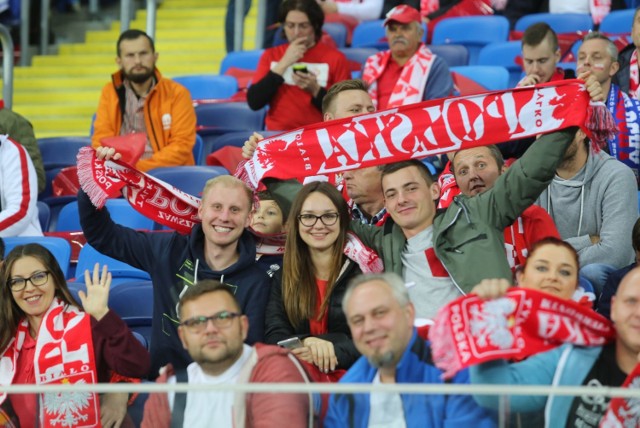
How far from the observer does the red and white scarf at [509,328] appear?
363 centimetres

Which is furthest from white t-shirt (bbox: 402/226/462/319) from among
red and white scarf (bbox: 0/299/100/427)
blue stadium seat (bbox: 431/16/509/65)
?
blue stadium seat (bbox: 431/16/509/65)

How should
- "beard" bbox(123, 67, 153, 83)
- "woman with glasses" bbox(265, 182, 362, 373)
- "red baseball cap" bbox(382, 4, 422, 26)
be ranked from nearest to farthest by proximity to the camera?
"woman with glasses" bbox(265, 182, 362, 373) → "red baseball cap" bbox(382, 4, 422, 26) → "beard" bbox(123, 67, 153, 83)

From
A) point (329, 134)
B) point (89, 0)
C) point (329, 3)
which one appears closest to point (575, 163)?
point (329, 134)

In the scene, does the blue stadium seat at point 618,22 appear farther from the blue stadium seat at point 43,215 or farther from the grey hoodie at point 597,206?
the blue stadium seat at point 43,215

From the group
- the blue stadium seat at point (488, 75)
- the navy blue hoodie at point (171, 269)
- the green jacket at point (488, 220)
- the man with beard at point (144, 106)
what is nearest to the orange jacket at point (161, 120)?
the man with beard at point (144, 106)

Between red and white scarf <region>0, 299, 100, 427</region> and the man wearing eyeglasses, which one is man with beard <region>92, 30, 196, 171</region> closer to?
red and white scarf <region>0, 299, 100, 427</region>

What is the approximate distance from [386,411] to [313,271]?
133 cm

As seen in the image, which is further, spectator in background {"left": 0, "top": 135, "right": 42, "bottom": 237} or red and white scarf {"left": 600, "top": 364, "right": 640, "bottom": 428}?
spectator in background {"left": 0, "top": 135, "right": 42, "bottom": 237}

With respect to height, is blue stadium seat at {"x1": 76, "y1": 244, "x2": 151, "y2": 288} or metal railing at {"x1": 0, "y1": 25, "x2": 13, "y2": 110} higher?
metal railing at {"x1": 0, "y1": 25, "x2": 13, "y2": 110}

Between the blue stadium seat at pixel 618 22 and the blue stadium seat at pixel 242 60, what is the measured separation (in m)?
2.17

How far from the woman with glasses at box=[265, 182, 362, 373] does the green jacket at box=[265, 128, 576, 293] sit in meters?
0.18

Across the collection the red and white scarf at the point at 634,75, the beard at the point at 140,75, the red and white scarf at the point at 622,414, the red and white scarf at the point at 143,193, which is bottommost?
the red and white scarf at the point at 622,414

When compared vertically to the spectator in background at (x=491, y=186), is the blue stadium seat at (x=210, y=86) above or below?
above

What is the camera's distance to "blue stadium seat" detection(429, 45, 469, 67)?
8.30 meters
